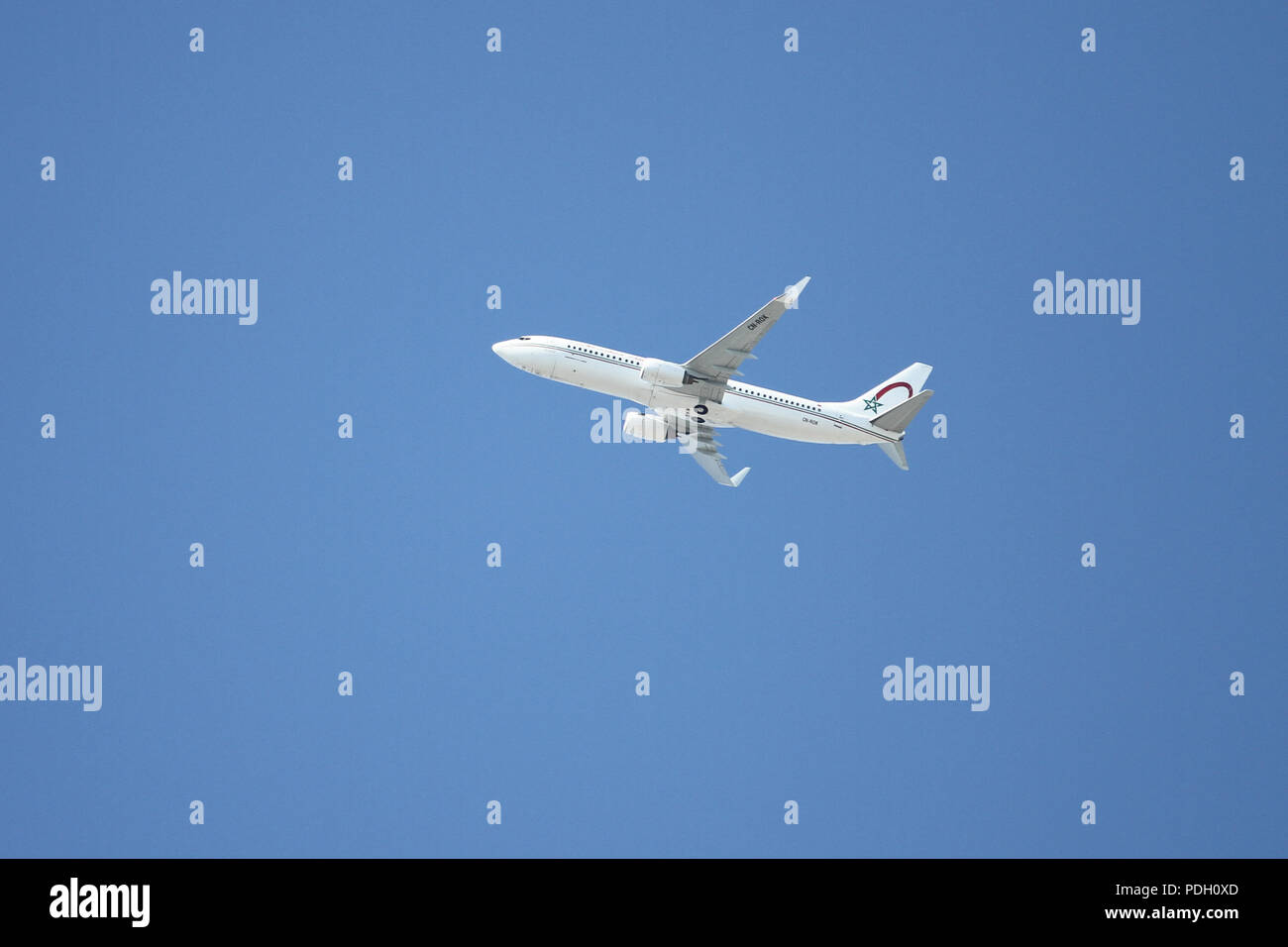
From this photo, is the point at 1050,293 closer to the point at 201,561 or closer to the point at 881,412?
the point at 881,412

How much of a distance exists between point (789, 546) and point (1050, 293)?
75.2 feet

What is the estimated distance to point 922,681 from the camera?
272 ft

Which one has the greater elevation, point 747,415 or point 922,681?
point 747,415

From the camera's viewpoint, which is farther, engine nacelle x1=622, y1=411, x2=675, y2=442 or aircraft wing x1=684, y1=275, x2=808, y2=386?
engine nacelle x1=622, y1=411, x2=675, y2=442

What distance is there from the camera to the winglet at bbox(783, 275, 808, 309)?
228 ft

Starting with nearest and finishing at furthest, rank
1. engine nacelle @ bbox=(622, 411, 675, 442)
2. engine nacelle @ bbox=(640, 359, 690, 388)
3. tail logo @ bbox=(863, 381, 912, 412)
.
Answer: engine nacelle @ bbox=(640, 359, 690, 388), engine nacelle @ bbox=(622, 411, 675, 442), tail logo @ bbox=(863, 381, 912, 412)

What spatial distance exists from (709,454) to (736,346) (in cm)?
792

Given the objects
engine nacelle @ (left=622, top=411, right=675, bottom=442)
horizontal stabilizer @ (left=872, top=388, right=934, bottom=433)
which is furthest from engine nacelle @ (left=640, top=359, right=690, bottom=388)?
horizontal stabilizer @ (left=872, top=388, right=934, bottom=433)

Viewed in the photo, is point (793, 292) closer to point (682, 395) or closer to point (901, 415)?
point (682, 395)

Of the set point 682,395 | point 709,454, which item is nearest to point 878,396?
point 709,454

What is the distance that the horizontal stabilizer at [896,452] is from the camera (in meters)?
74.9

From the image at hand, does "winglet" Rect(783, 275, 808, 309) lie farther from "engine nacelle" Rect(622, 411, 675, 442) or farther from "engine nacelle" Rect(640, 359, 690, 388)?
"engine nacelle" Rect(622, 411, 675, 442)

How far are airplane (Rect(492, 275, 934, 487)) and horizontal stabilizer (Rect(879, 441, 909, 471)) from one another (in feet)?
0.18
